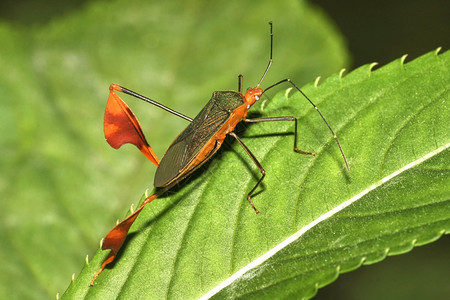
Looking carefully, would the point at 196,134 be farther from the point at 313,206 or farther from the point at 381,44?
the point at 381,44

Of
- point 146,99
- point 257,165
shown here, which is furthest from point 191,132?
point 257,165

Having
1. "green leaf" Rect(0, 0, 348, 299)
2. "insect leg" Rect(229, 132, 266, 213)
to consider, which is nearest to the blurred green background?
"green leaf" Rect(0, 0, 348, 299)

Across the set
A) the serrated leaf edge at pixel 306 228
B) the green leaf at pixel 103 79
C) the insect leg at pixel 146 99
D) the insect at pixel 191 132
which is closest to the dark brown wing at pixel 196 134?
the insect at pixel 191 132

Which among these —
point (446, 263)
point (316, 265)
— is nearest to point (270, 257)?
point (316, 265)

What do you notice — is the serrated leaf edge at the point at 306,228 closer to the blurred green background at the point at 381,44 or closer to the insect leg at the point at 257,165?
the insect leg at the point at 257,165

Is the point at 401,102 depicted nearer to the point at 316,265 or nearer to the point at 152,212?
the point at 316,265

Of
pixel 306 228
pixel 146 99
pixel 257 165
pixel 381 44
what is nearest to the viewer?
pixel 306 228

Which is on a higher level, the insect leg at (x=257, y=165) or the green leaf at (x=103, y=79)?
the green leaf at (x=103, y=79)
